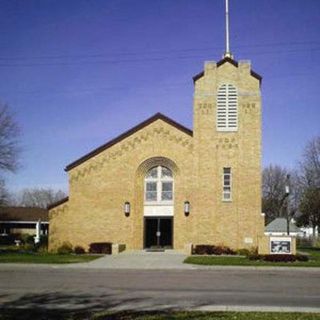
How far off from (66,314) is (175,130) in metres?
27.6

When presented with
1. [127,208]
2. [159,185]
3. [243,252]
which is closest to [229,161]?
[159,185]

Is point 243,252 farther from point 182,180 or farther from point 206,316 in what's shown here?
point 206,316

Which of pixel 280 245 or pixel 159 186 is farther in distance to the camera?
pixel 159 186

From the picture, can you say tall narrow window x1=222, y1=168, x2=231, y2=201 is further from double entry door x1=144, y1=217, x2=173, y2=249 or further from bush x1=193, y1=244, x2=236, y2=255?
double entry door x1=144, y1=217, x2=173, y2=249

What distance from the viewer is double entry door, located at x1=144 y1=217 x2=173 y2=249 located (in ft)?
131

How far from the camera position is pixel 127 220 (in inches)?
1544

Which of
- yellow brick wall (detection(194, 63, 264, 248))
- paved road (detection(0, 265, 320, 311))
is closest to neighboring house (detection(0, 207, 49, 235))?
yellow brick wall (detection(194, 63, 264, 248))

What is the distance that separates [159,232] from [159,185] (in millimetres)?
3418

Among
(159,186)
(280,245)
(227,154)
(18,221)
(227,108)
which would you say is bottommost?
(280,245)

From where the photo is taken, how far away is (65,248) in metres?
38.7

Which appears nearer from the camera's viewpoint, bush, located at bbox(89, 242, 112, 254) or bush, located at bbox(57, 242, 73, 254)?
bush, located at bbox(89, 242, 112, 254)

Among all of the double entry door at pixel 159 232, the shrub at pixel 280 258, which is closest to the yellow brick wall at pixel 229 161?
the double entry door at pixel 159 232

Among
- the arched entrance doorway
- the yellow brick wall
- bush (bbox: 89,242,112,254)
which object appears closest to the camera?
bush (bbox: 89,242,112,254)

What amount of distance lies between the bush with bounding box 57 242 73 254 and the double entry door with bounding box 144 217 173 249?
5.45m
